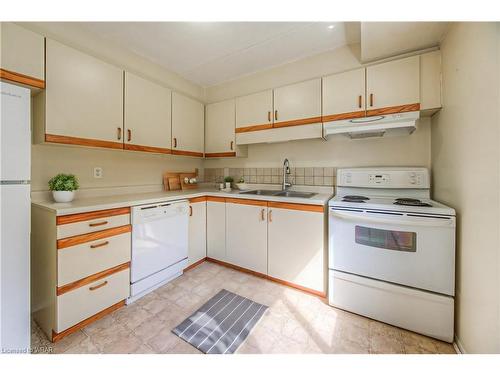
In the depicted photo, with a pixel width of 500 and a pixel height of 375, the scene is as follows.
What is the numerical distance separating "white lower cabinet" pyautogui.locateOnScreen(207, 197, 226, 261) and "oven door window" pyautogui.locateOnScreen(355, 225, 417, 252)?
139 cm

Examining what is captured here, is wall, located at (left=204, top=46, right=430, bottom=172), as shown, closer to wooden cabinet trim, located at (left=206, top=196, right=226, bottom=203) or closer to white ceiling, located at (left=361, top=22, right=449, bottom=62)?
white ceiling, located at (left=361, top=22, right=449, bottom=62)

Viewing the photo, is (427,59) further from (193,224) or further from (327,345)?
(193,224)

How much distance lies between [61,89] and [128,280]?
5.15ft

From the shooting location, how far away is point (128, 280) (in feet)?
5.38

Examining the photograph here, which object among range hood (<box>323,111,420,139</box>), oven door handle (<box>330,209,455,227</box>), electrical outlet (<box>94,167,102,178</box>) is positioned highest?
range hood (<box>323,111,420,139</box>)

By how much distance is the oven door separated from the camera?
1.28 metres

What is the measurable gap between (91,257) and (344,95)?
2.48 meters

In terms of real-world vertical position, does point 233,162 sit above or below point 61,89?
below

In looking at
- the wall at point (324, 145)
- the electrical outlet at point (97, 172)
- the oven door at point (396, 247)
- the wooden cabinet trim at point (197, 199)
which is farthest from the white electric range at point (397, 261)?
the electrical outlet at point (97, 172)

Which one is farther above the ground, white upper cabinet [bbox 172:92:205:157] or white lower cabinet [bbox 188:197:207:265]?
white upper cabinet [bbox 172:92:205:157]

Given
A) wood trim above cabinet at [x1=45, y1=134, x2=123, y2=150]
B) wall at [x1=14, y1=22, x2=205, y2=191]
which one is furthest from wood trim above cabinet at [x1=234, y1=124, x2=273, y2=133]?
wood trim above cabinet at [x1=45, y1=134, x2=123, y2=150]

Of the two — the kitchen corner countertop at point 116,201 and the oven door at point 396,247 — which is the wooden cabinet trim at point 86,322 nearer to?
the kitchen corner countertop at point 116,201

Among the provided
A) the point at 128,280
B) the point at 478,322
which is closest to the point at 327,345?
the point at 478,322

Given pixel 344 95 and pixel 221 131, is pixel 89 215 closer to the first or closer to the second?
pixel 221 131
